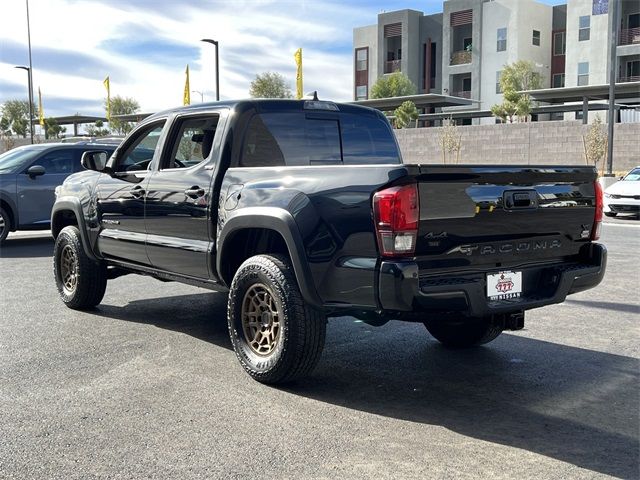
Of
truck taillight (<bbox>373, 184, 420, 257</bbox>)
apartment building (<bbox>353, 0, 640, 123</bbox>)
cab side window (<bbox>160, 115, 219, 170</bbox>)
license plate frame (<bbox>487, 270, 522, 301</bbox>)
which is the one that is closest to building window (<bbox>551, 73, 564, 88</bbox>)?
apartment building (<bbox>353, 0, 640, 123</bbox>)

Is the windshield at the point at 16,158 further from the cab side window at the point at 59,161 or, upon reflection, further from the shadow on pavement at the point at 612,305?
the shadow on pavement at the point at 612,305

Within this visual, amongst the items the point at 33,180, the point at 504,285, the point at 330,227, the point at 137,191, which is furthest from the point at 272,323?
the point at 33,180

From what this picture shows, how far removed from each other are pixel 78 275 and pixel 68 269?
0.41 metres

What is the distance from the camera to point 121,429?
4.08m

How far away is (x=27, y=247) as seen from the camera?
12625 millimetres

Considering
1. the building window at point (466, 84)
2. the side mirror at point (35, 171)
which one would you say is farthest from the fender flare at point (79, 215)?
the building window at point (466, 84)

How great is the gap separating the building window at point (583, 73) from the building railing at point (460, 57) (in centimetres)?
895

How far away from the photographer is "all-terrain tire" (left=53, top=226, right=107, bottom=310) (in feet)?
23.4

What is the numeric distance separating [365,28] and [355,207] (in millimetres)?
61169

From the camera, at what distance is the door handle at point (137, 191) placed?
246 inches

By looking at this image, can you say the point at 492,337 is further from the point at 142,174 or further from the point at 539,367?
the point at 142,174

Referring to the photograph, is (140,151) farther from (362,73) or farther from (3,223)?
(362,73)

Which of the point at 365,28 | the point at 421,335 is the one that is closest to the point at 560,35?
the point at 365,28

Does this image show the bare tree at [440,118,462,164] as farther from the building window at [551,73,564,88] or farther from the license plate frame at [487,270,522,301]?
the license plate frame at [487,270,522,301]
